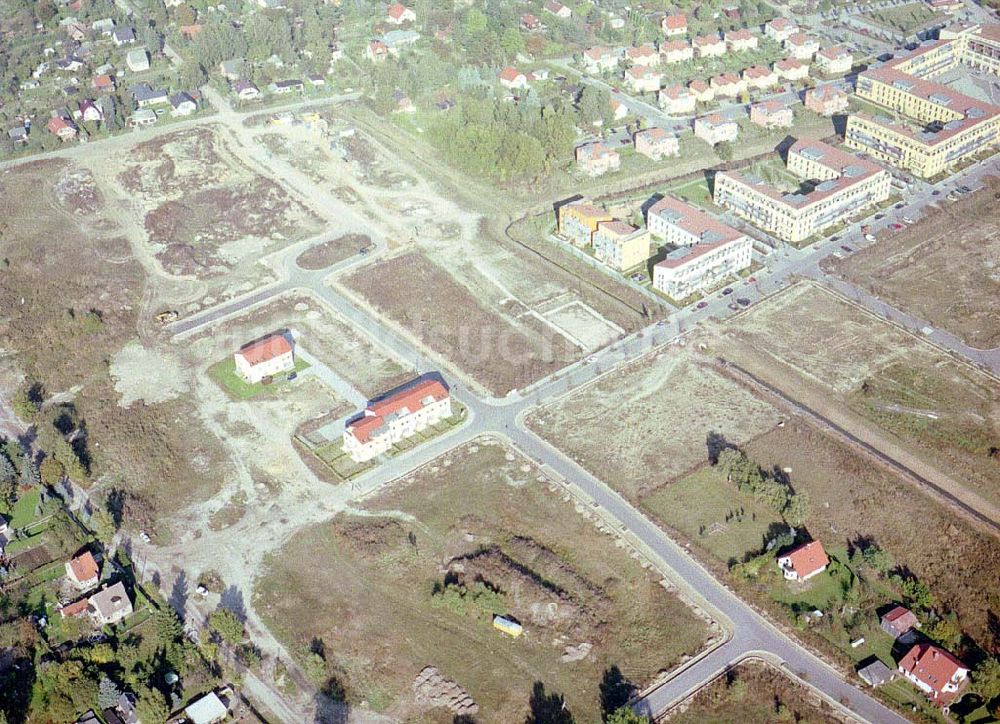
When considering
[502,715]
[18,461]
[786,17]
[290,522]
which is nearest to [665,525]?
[502,715]

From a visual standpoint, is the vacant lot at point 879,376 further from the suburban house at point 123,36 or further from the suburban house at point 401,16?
the suburban house at point 123,36

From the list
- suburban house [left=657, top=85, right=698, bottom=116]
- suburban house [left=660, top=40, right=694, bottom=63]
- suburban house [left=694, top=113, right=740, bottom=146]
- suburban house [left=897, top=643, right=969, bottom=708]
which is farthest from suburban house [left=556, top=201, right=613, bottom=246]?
suburban house [left=897, top=643, right=969, bottom=708]

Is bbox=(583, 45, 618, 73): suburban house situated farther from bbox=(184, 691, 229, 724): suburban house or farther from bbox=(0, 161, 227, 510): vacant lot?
bbox=(184, 691, 229, 724): suburban house

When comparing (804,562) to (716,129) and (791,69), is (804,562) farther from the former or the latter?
(791,69)

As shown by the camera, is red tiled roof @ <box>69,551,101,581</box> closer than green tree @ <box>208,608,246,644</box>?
No

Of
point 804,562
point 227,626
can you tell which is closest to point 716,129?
point 804,562

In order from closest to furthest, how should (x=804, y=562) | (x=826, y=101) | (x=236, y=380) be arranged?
(x=804, y=562) → (x=236, y=380) → (x=826, y=101)

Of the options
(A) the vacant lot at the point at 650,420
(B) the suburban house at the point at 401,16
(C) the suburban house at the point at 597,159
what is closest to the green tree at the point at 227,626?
(A) the vacant lot at the point at 650,420
